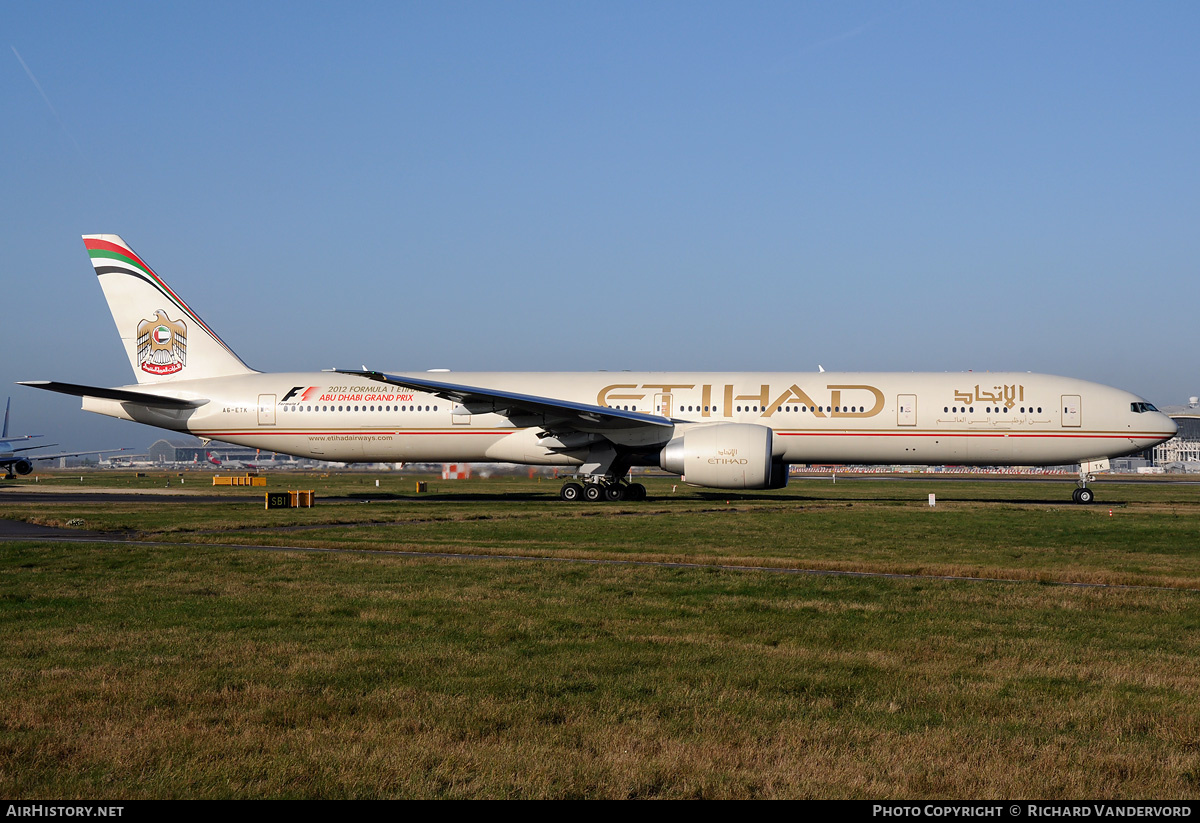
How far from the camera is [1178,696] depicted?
7.12 m

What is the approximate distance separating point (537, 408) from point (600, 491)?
13.2 feet

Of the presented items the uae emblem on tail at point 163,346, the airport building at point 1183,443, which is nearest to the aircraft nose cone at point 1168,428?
the uae emblem on tail at point 163,346

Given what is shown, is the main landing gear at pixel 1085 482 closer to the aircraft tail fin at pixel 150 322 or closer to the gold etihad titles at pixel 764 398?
the gold etihad titles at pixel 764 398

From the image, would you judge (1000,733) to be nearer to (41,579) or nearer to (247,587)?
(247,587)

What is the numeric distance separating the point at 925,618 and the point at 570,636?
3.98 m

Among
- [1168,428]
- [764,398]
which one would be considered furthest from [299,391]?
[1168,428]

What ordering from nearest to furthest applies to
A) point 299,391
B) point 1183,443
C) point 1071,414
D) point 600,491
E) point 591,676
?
point 591,676 < point 1071,414 < point 600,491 < point 299,391 < point 1183,443

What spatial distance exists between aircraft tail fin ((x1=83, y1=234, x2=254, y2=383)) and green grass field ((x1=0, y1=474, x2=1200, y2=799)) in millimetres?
20635

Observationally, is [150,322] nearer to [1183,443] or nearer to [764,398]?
[764,398]

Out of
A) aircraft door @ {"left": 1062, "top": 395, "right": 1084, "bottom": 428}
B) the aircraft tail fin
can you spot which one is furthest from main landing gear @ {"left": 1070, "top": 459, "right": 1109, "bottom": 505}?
the aircraft tail fin

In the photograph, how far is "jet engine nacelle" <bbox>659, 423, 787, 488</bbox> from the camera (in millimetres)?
29062

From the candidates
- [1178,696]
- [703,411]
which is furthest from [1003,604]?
[703,411]

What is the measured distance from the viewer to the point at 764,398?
32469 mm

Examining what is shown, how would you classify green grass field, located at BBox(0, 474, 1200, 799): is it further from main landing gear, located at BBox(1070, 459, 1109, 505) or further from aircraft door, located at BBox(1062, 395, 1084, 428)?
main landing gear, located at BBox(1070, 459, 1109, 505)
